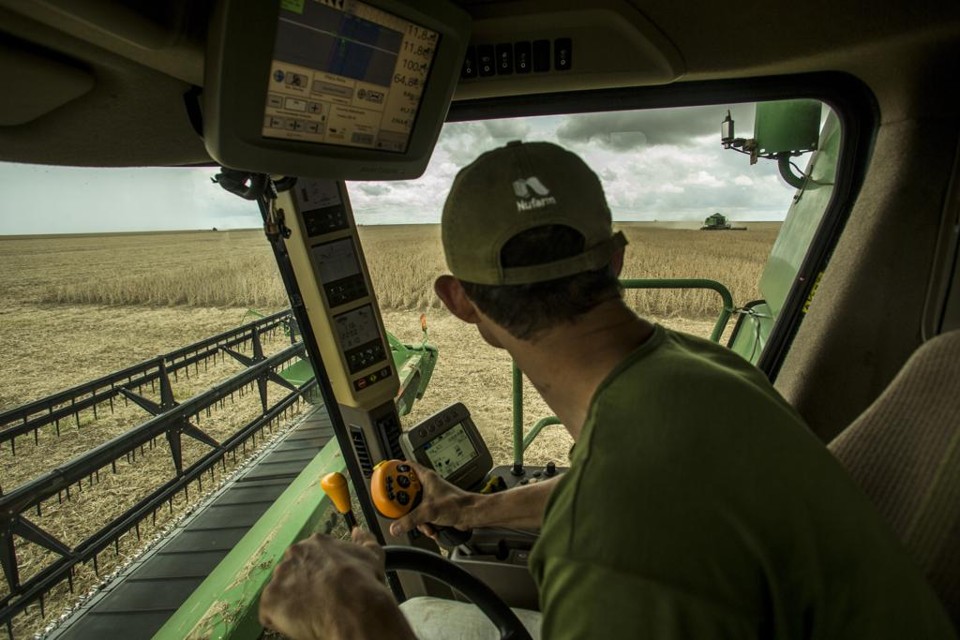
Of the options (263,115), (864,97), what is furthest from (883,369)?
(263,115)

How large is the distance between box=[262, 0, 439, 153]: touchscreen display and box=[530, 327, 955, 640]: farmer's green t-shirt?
0.83 meters

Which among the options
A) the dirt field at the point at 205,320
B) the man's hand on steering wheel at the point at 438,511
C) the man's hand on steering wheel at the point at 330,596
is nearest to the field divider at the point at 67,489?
the dirt field at the point at 205,320

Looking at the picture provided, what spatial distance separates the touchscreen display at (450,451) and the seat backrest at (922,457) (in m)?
1.32

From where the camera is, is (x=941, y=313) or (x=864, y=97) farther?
(x=864, y=97)

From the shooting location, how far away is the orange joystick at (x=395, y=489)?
1534mm

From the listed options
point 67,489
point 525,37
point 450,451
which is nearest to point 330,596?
point 450,451

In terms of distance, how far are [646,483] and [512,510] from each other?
1103 millimetres

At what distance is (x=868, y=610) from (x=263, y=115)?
115 centimetres

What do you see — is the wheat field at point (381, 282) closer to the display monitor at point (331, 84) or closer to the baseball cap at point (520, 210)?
the display monitor at point (331, 84)

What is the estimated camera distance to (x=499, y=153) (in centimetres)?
89

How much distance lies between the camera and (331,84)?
1113mm

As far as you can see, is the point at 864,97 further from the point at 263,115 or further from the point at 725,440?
the point at 263,115

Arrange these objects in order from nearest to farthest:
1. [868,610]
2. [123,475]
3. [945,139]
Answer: [868,610], [945,139], [123,475]

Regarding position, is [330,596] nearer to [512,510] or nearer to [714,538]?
[714,538]
